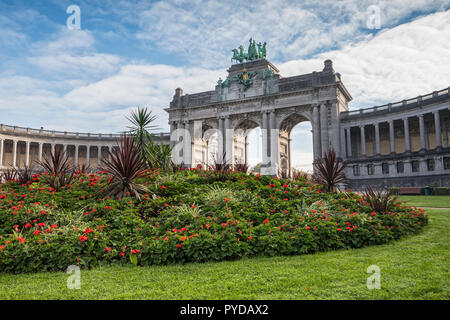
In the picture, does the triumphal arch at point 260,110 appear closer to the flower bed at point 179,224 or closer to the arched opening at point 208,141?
the arched opening at point 208,141

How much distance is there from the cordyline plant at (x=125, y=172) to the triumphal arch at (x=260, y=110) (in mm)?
35457

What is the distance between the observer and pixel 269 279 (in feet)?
18.5

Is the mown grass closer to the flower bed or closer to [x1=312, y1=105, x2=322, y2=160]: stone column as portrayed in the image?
the flower bed

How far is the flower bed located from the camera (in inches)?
279

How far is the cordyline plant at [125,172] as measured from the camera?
10.4 metres

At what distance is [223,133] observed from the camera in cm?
5325

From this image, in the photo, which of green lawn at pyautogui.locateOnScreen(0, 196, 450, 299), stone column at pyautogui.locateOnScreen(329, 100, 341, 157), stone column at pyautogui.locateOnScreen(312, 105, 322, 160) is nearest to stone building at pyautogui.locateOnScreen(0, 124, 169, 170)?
stone column at pyautogui.locateOnScreen(312, 105, 322, 160)

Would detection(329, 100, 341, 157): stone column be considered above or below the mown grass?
above

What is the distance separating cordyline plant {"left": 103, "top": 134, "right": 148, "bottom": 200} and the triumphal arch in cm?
3546

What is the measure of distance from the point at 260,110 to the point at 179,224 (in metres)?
43.5

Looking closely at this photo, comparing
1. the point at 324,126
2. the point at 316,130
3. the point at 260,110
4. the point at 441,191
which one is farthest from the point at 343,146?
the point at 441,191
